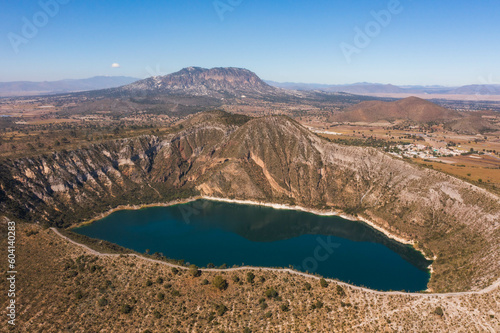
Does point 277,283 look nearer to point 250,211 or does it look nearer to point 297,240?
point 297,240

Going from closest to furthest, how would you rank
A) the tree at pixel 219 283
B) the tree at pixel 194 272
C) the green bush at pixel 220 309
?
the green bush at pixel 220 309 → the tree at pixel 219 283 → the tree at pixel 194 272

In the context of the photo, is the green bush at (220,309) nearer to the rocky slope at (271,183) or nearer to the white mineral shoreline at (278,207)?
the rocky slope at (271,183)

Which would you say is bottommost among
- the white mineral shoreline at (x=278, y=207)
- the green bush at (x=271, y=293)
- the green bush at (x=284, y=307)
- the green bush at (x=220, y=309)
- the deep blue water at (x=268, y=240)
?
the deep blue water at (x=268, y=240)

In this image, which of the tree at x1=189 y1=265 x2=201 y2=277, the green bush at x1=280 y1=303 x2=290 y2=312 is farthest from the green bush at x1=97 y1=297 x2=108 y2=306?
the green bush at x1=280 y1=303 x2=290 y2=312

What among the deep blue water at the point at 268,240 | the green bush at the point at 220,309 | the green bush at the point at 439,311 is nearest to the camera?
the green bush at the point at 439,311

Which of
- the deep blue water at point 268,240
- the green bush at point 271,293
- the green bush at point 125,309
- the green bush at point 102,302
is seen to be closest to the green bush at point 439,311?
the deep blue water at point 268,240

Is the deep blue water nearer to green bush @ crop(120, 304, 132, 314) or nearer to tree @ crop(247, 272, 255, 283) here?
tree @ crop(247, 272, 255, 283)

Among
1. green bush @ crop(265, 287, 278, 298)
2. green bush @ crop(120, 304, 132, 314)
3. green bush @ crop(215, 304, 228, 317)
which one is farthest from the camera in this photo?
green bush @ crop(265, 287, 278, 298)
